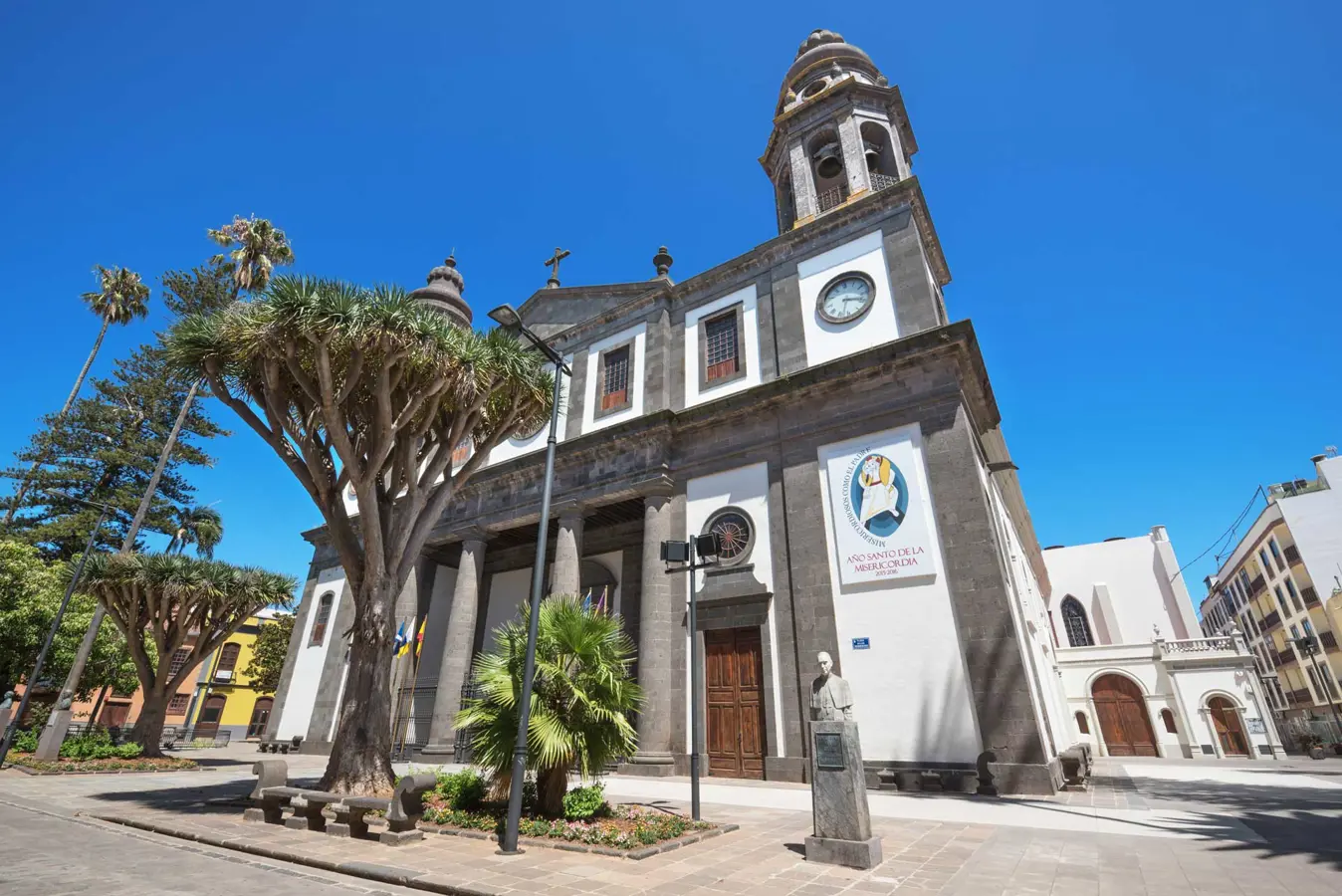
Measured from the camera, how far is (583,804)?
7836 mm

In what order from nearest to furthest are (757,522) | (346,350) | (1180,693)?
1. (346,350)
2. (757,522)
3. (1180,693)

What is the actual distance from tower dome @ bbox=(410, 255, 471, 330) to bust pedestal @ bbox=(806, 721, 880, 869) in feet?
79.1

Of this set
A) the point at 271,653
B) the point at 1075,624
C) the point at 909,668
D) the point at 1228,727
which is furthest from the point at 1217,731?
the point at 271,653

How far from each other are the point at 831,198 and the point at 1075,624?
34807mm

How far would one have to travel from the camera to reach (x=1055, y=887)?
5055mm

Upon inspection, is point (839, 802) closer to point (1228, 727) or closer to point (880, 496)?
point (880, 496)

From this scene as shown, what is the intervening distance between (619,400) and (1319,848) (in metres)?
17.3

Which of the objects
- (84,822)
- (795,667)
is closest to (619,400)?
(795,667)

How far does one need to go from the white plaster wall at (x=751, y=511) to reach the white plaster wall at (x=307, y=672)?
49.9 feet

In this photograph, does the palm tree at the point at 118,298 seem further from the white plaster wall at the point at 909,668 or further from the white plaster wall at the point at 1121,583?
the white plaster wall at the point at 1121,583

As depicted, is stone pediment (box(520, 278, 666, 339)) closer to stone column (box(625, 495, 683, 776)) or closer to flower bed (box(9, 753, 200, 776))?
stone column (box(625, 495, 683, 776))

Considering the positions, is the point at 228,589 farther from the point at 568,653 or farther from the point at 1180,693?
the point at 1180,693

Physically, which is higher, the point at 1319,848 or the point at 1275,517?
the point at 1275,517

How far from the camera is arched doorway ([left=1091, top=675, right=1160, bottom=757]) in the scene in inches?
1131
